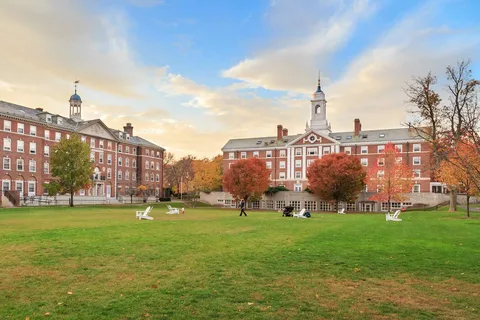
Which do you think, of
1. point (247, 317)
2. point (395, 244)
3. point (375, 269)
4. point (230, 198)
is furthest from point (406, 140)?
point (247, 317)

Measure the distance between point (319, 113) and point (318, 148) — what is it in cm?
954

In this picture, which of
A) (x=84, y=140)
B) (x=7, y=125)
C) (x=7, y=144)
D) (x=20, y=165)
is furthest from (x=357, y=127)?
(x=7, y=144)

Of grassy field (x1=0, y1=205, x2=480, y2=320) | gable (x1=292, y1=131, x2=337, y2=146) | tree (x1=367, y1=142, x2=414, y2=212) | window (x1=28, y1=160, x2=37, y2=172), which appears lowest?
grassy field (x1=0, y1=205, x2=480, y2=320)

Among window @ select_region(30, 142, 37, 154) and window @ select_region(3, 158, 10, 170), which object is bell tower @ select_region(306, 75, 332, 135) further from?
window @ select_region(3, 158, 10, 170)

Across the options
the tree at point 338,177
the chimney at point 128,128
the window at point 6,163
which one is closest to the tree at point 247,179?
the tree at point 338,177

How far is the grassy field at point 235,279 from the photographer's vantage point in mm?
7449

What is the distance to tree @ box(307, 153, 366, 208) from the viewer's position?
60.2 m

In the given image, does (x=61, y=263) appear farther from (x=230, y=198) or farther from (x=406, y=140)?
(x=406, y=140)

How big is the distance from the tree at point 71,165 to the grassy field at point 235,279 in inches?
1550

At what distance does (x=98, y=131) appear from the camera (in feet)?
257

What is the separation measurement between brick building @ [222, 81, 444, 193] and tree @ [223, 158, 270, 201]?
19.0 meters

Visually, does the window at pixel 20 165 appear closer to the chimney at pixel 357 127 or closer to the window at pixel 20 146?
the window at pixel 20 146

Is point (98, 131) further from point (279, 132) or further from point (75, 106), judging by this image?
point (279, 132)

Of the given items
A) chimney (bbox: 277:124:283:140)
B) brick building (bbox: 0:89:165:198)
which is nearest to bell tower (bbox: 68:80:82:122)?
brick building (bbox: 0:89:165:198)
